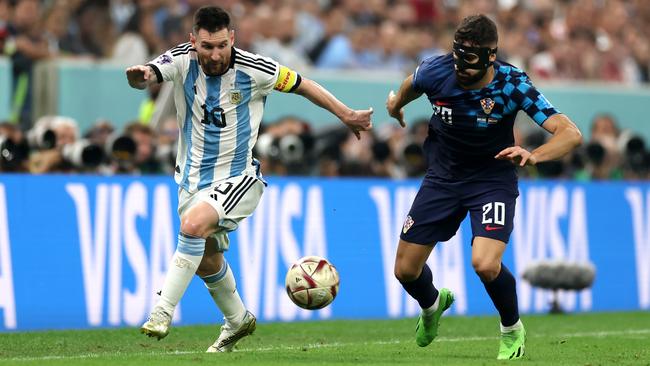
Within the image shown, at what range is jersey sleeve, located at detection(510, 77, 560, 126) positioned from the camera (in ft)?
30.4

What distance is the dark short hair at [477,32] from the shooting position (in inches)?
363

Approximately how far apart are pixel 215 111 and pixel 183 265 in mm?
1125

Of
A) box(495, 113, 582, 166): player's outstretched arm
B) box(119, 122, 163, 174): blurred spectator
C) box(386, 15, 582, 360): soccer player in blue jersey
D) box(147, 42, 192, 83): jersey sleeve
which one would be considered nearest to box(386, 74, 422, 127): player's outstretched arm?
box(386, 15, 582, 360): soccer player in blue jersey

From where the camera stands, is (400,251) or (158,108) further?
(158,108)

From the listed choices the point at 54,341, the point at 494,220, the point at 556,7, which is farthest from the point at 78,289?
the point at 556,7

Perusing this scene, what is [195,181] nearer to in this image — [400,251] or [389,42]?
[400,251]

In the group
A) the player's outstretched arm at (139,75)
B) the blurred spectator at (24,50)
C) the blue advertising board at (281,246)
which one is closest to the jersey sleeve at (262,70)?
the player's outstretched arm at (139,75)

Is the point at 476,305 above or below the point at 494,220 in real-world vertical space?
below

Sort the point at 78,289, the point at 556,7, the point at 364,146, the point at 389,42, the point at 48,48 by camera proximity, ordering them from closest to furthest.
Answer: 1. the point at 78,289
2. the point at 48,48
3. the point at 364,146
4. the point at 389,42
5. the point at 556,7

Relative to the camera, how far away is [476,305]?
50.9 ft

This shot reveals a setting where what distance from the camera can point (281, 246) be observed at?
1420 cm

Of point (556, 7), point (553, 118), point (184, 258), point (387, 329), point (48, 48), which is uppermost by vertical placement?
point (556, 7)

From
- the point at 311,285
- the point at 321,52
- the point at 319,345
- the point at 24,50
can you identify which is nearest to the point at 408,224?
the point at 311,285

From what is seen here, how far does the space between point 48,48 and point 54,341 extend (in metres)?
5.13
